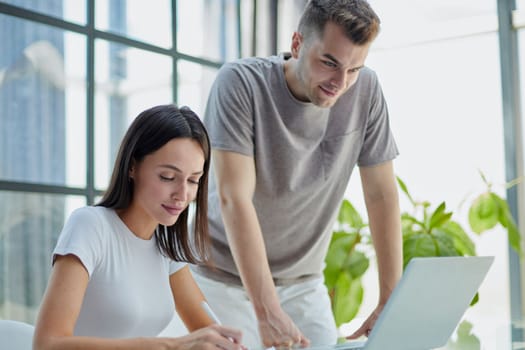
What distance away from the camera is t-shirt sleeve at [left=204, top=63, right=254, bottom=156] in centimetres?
181

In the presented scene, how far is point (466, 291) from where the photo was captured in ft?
4.85

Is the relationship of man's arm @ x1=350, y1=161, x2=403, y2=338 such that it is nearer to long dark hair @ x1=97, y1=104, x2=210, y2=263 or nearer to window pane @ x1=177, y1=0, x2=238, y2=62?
long dark hair @ x1=97, y1=104, x2=210, y2=263

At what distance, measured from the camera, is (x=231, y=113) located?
6.09 feet

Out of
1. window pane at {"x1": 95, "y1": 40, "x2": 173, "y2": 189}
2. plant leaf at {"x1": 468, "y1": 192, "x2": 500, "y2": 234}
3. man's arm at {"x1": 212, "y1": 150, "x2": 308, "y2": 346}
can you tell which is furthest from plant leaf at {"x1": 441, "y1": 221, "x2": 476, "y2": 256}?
man's arm at {"x1": 212, "y1": 150, "x2": 308, "y2": 346}

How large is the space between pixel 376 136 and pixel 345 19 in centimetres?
43

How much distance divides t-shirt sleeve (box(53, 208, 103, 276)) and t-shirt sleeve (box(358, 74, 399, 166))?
0.80 metres

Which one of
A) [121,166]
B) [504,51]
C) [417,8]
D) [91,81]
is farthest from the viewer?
[417,8]

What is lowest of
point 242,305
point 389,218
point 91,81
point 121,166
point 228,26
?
point 242,305

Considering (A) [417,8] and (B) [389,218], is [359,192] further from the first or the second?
(B) [389,218]

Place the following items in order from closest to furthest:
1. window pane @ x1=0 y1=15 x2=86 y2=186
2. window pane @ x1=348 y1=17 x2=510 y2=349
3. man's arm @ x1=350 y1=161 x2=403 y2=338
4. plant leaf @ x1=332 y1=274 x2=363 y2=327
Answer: man's arm @ x1=350 y1=161 x2=403 y2=338 < window pane @ x1=0 y1=15 x2=86 y2=186 < plant leaf @ x1=332 y1=274 x2=363 y2=327 < window pane @ x1=348 y1=17 x2=510 y2=349

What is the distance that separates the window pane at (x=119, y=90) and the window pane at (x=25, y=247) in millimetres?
317

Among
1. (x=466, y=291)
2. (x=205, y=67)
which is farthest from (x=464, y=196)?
(x=466, y=291)

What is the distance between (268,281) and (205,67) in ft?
8.48

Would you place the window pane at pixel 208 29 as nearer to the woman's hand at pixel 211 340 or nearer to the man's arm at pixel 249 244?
the man's arm at pixel 249 244
